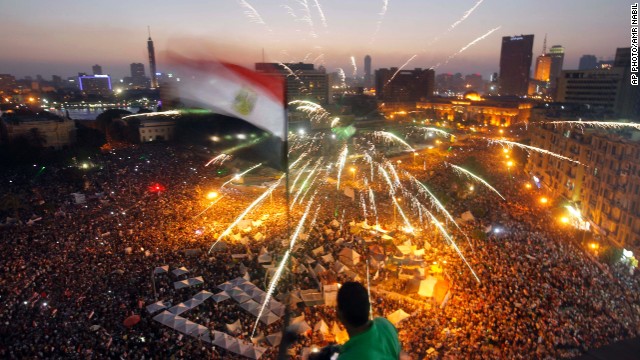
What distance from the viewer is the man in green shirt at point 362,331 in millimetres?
1744

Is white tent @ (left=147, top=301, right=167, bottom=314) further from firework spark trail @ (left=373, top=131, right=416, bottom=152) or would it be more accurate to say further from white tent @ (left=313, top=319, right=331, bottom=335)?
firework spark trail @ (left=373, top=131, right=416, bottom=152)

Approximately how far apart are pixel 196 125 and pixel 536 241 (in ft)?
88.7

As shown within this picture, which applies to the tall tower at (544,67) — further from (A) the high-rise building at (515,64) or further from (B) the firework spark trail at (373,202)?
(B) the firework spark trail at (373,202)

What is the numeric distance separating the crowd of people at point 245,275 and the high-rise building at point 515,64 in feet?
407

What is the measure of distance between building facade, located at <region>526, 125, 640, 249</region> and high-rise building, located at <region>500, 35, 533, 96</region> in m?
111

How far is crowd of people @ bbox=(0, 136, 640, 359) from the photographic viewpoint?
871 centimetres

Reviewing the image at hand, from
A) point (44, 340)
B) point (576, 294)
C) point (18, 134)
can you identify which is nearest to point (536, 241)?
point (576, 294)

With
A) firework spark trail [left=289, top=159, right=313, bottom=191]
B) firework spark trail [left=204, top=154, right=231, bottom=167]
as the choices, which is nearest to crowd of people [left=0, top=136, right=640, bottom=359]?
firework spark trail [left=289, top=159, right=313, bottom=191]

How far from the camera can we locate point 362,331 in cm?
188

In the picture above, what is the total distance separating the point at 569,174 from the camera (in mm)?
23828

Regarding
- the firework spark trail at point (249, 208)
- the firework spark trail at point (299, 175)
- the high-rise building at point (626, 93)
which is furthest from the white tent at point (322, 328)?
the high-rise building at point (626, 93)

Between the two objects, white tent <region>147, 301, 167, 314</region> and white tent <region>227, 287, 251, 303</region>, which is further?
white tent <region>227, 287, 251, 303</region>

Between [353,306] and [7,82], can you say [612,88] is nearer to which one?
[353,306]

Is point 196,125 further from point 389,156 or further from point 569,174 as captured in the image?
point 569,174
